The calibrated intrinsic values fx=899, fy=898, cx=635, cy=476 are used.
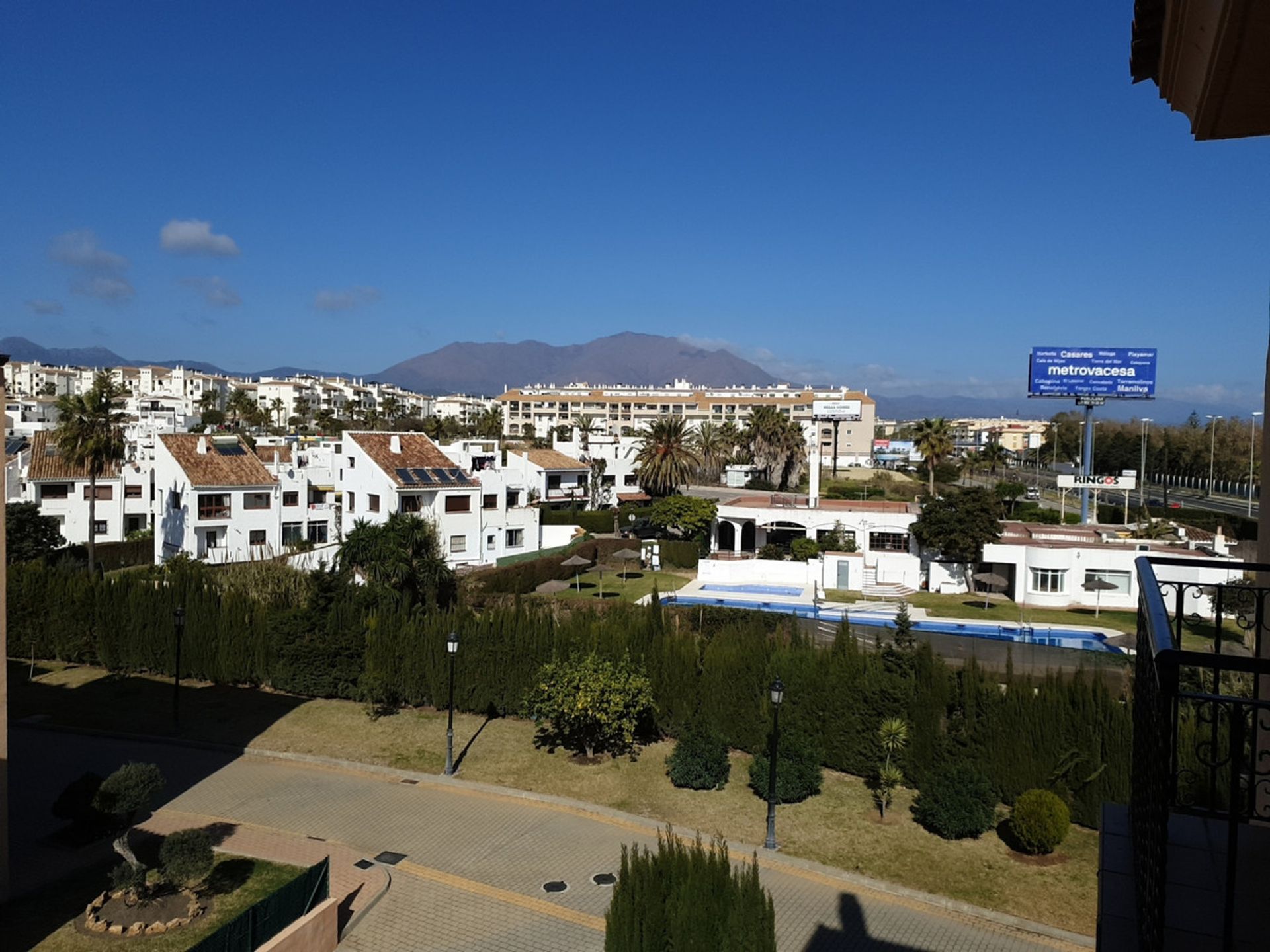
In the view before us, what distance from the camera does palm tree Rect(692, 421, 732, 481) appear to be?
274 ft

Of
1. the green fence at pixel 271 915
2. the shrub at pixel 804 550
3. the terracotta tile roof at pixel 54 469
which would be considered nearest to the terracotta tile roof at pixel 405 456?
the terracotta tile roof at pixel 54 469

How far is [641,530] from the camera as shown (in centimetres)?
6031

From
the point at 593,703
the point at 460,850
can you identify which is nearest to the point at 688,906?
the point at 460,850

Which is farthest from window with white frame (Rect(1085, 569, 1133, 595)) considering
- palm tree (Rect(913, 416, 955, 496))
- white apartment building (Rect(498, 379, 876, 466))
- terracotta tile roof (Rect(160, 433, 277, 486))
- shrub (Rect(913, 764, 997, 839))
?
white apartment building (Rect(498, 379, 876, 466))

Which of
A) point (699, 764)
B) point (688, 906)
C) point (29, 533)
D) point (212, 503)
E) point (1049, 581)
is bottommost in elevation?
point (699, 764)

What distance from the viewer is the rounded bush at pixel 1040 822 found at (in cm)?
1562

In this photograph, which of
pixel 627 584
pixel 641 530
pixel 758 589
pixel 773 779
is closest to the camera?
pixel 773 779

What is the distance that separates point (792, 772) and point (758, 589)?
89.5 feet

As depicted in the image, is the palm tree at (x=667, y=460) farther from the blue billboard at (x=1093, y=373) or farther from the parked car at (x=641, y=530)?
the blue billboard at (x=1093, y=373)

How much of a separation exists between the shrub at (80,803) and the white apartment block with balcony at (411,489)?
2993 centimetres

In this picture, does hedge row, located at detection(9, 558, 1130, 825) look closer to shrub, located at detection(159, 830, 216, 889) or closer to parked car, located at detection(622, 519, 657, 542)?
shrub, located at detection(159, 830, 216, 889)

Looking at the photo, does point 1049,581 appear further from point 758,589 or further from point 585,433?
point 585,433

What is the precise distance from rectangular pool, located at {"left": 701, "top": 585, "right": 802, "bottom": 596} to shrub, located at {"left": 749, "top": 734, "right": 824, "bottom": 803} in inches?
1003

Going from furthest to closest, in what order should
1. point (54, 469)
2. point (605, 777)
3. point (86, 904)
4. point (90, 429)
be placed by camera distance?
point (54, 469)
point (90, 429)
point (605, 777)
point (86, 904)
